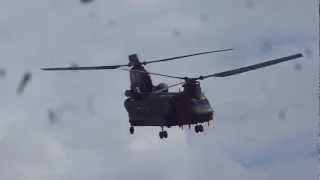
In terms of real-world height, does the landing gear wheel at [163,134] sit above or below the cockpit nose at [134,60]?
below

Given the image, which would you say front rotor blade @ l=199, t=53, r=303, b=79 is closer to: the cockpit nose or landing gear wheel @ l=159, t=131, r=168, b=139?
landing gear wheel @ l=159, t=131, r=168, b=139

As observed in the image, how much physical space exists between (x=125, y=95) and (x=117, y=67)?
15.8 feet

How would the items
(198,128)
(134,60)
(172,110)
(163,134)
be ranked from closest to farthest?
1. (172,110)
2. (198,128)
3. (163,134)
4. (134,60)

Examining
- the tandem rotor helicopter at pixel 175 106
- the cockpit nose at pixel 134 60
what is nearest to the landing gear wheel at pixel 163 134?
the tandem rotor helicopter at pixel 175 106

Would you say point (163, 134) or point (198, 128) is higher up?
point (198, 128)

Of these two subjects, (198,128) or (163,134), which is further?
(163,134)

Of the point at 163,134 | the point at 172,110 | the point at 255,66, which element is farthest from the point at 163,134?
the point at 255,66

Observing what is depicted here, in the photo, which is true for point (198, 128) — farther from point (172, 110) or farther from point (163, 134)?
point (163, 134)

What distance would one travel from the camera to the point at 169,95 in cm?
8244

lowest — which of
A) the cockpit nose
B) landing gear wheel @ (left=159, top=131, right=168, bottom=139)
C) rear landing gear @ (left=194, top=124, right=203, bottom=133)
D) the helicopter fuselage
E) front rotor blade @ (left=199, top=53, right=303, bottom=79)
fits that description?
landing gear wheel @ (left=159, top=131, right=168, bottom=139)

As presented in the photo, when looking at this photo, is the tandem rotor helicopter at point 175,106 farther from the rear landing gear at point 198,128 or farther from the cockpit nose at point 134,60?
the cockpit nose at point 134,60

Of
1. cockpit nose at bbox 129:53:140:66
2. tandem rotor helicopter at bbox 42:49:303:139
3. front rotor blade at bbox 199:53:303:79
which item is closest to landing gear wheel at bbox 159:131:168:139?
tandem rotor helicopter at bbox 42:49:303:139

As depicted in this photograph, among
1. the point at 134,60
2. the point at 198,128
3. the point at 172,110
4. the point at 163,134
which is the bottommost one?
the point at 163,134

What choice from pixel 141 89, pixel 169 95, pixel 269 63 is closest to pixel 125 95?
pixel 141 89
